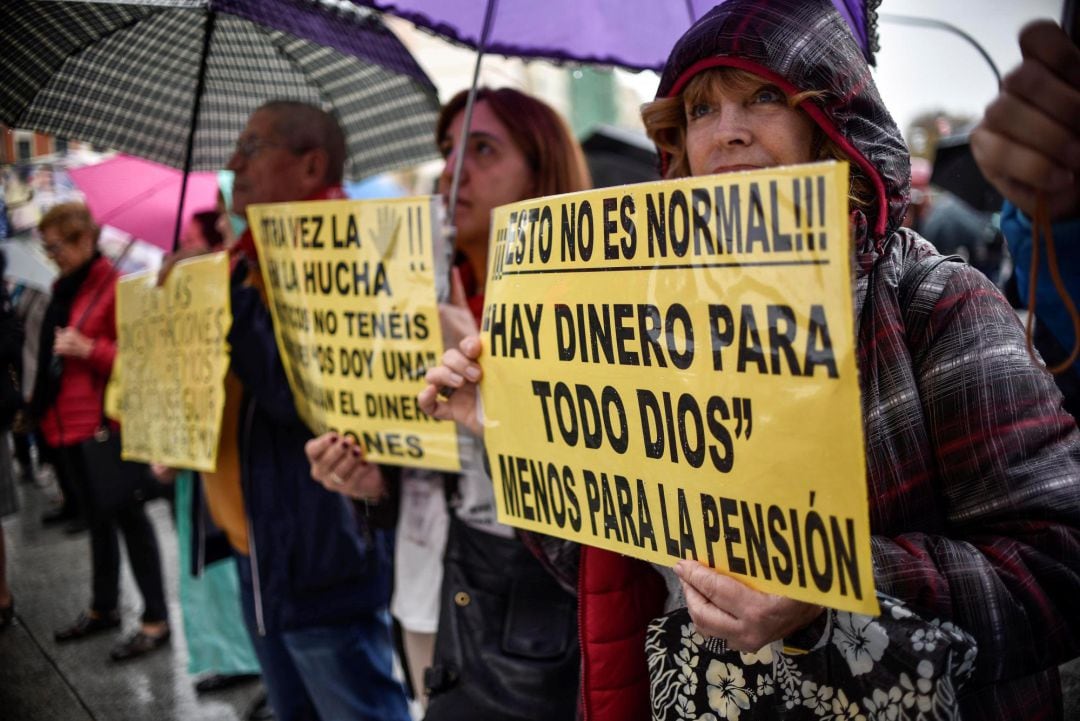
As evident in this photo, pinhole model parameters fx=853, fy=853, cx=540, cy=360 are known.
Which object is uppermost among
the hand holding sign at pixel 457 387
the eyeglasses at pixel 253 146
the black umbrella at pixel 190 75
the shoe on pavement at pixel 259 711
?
the black umbrella at pixel 190 75

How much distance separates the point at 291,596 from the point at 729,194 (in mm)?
1901

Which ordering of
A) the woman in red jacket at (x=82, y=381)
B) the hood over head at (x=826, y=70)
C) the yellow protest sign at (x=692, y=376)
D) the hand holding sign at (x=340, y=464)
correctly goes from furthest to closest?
the woman in red jacket at (x=82, y=381)
the hand holding sign at (x=340, y=464)
the hood over head at (x=826, y=70)
the yellow protest sign at (x=692, y=376)

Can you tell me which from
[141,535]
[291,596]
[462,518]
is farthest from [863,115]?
[141,535]

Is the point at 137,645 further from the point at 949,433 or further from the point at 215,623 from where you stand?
the point at 949,433

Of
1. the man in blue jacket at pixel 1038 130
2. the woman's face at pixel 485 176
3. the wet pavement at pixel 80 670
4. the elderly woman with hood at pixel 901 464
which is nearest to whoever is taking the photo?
the man in blue jacket at pixel 1038 130

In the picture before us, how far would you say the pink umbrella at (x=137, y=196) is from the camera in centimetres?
465

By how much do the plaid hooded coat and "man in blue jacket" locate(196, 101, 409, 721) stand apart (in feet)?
5.15

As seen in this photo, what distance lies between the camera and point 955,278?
1.29 metres

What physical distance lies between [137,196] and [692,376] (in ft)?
14.4

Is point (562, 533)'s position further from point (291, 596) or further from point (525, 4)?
point (525, 4)

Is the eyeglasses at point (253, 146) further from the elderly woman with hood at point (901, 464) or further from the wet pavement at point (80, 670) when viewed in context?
the wet pavement at point (80, 670)

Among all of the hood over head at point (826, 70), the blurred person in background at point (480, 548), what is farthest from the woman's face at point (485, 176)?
the hood over head at point (826, 70)

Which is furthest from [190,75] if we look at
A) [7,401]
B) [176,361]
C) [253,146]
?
[7,401]

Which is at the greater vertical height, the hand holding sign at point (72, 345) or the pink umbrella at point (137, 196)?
the pink umbrella at point (137, 196)
